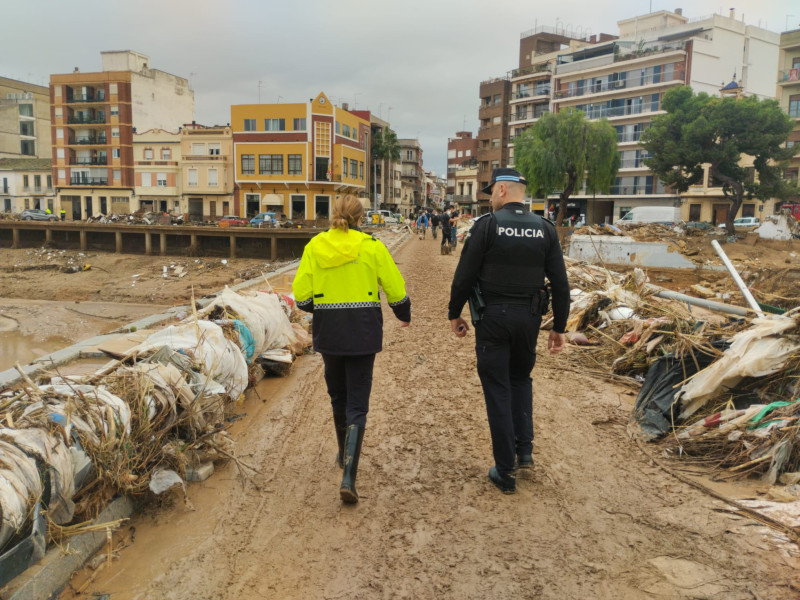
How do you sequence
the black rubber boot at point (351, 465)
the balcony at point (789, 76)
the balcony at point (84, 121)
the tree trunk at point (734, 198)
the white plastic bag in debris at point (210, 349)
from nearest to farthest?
the black rubber boot at point (351, 465) → the white plastic bag in debris at point (210, 349) → the tree trunk at point (734, 198) → the balcony at point (789, 76) → the balcony at point (84, 121)

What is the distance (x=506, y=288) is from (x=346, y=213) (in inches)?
42.7

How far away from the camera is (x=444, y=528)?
10.7 feet

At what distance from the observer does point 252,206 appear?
55.4 meters

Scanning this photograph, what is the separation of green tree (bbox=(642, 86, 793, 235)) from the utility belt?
1331 inches

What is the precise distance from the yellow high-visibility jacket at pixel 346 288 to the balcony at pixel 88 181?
66.6 meters

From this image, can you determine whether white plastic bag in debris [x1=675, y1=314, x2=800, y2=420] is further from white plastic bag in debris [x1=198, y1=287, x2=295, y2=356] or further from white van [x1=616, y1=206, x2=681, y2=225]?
white van [x1=616, y1=206, x2=681, y2=225]

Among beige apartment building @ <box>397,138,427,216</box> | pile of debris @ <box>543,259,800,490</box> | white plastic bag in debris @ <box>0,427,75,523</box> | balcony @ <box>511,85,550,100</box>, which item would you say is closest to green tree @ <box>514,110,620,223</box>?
balcony @ <box>511,85,550,100</box>

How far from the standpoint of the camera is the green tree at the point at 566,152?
133 ft

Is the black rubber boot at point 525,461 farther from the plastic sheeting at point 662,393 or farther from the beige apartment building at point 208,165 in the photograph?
the beige apartment building at point 208,165

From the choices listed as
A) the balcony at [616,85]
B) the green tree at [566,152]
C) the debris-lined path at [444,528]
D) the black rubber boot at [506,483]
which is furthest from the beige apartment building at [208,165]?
the black rubber boot at [506,483]

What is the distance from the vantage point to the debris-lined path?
278 centimetres

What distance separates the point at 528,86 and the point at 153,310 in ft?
182

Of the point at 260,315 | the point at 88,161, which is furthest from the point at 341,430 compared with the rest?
the point at 88,161

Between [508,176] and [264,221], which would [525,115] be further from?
[508,176]
